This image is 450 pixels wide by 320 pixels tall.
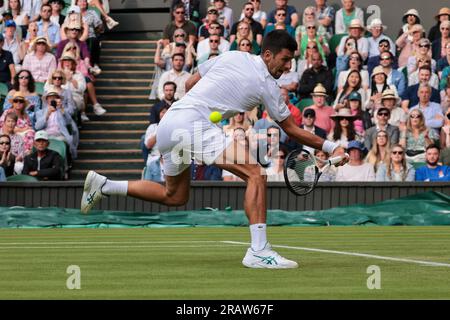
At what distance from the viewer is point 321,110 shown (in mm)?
21359

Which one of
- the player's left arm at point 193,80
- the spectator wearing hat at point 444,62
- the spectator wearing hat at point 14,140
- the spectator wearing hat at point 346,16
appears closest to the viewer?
the player's left arm at point 193,80

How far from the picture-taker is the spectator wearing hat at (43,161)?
1994 centimetres

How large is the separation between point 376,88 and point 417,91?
29.4 inches

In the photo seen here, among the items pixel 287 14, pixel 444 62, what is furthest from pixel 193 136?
pixel 287 14

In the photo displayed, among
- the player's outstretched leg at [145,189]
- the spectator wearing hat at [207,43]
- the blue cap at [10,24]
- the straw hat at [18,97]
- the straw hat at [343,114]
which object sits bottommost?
Result: the player's outstretched leg at [145,189]

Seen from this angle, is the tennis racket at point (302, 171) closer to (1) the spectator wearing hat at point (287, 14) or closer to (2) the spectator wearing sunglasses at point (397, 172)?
(2) the spectator wearing sunglasses at point (397, 172)

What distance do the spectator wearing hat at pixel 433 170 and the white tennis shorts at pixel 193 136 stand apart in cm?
974

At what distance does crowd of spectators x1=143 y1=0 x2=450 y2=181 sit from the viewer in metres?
20.0

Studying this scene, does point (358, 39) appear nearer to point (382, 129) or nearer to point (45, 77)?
point (382, 129)


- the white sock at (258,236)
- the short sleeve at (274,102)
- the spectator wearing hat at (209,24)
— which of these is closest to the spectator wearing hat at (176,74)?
the spectator wearing hat at (209,24)

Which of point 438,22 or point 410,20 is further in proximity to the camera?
point 438,22

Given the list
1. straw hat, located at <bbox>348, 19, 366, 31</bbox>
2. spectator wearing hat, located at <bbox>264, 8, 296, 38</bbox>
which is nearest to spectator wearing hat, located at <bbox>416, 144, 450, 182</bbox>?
straw hat, located at <bbox>348, 19, 366, 31</bbox>

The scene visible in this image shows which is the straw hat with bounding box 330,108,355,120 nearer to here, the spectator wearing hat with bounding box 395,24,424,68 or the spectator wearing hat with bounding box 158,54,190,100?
the spectator wearing hat with bounding box 395,24,424,68

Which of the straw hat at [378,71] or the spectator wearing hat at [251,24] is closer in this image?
the straw hat at [378,71]
